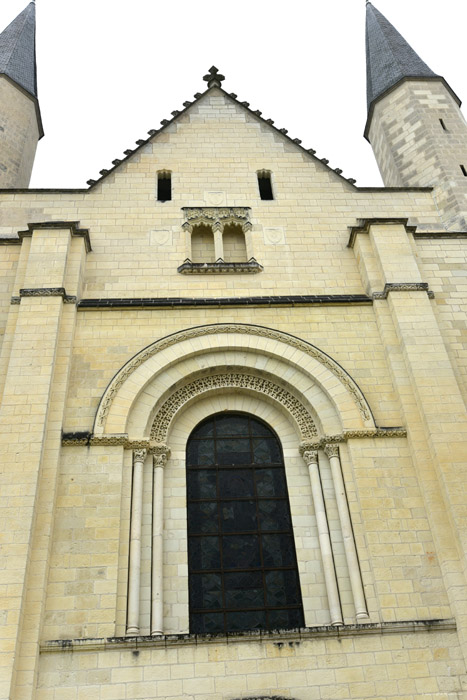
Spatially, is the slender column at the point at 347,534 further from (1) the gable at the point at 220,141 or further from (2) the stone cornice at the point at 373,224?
(1) the gable at the point at 220,141

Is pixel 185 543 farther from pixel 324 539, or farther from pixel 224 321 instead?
pixel 224 321

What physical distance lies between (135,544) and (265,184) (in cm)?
873

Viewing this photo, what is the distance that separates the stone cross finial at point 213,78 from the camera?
1669 centimetres

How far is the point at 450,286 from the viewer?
12688 mm

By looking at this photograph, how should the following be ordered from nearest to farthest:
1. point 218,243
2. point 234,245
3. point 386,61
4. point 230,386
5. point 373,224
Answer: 1. point 230,386
2. point 373,224
3. point 218,243
4. point 234,245
5. point 386,61

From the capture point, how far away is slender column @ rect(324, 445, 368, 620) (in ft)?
29.6

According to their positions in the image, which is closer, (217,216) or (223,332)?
(223,332)

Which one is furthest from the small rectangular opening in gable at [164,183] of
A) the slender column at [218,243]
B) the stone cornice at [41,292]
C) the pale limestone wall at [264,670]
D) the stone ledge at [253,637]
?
the pale limestone wall at [264,670]

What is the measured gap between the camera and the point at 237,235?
13.8m

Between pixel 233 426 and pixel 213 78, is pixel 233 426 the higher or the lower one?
the lower one

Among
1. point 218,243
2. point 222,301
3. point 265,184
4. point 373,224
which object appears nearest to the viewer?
point 222,301

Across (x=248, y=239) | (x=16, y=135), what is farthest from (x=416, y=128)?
(x=16, y=135)

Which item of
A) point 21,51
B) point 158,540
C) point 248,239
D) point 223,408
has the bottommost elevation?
point 158,540

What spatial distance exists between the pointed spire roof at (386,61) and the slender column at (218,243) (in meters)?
6.94
